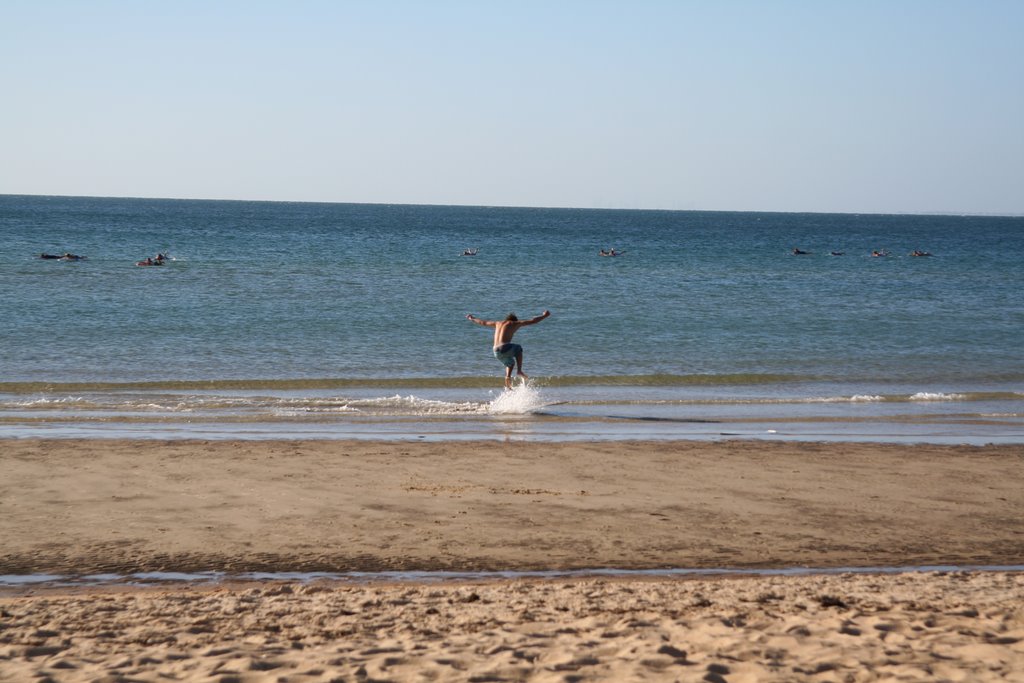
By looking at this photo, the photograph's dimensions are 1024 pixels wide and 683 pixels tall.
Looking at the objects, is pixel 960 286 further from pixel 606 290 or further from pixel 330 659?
pixel 330 659

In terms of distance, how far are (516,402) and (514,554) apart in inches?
314

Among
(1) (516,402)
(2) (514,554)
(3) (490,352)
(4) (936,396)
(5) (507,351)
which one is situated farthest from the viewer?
(3) (490,352)

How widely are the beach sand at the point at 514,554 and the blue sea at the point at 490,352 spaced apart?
7.32 feet

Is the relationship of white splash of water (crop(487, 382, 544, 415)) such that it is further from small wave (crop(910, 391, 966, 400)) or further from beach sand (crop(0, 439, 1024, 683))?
small wave (crop(910, 391, 966, 400))

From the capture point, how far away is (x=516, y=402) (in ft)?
53.4

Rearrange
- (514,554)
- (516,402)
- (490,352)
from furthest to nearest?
(490,352), (516,402), (514,554)

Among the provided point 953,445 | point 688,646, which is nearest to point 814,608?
point 688,646

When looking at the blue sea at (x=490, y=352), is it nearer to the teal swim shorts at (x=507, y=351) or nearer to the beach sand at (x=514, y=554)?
the teal swim shorts at (x=507, y=351)

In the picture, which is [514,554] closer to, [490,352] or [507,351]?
[507,351]

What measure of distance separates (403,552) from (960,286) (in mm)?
40888

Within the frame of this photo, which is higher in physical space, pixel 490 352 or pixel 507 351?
pixel 507 351

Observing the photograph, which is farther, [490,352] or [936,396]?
[490,352]

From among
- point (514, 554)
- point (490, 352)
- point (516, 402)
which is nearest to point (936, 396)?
point (516, 402)

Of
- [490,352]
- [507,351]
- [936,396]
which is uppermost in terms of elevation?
[507,351]
